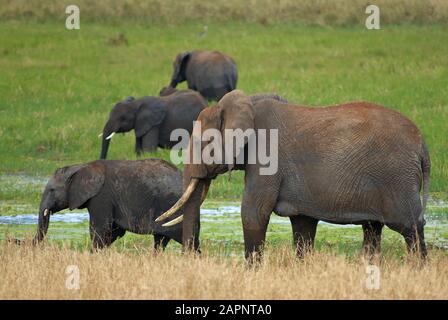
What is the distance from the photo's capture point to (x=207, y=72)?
25031 millimetres

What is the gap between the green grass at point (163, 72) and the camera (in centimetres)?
2079

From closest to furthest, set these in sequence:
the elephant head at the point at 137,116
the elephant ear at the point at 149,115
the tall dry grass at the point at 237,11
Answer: the elephant head at the point at 137,116 → the elephant ear at the point at 149,115 → the tall dry grass at the point at 237,11

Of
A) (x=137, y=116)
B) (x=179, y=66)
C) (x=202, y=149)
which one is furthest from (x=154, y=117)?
(x=202, y=149)

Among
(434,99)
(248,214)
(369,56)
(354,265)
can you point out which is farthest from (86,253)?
(369,56)

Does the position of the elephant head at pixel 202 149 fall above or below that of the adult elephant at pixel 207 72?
above

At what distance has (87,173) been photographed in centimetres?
1280

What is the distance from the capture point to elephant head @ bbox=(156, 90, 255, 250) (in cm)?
1100

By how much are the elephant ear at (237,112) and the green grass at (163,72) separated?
6337mm

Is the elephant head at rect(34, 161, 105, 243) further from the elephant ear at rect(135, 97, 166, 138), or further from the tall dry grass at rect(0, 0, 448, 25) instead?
the tall dry grass at rect(0, 0, 448, 25)

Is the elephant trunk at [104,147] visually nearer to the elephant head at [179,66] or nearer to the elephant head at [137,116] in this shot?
the elephant head at [137,116]

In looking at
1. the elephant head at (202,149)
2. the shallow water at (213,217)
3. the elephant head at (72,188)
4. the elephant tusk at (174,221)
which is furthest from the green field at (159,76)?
the elephant head at (202,149)

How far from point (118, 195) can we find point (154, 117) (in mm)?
8053

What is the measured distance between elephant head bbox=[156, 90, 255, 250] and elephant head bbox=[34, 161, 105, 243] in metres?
1.55

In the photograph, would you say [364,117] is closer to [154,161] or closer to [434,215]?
[154,161]
